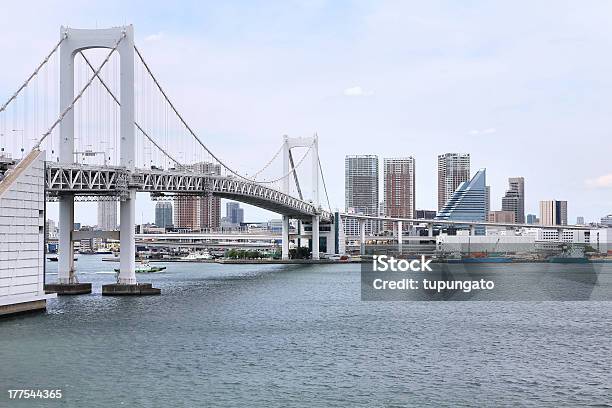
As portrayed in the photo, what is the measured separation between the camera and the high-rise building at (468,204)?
133 meters

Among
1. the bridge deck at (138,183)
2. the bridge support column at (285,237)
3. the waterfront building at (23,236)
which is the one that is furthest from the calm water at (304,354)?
the bridge support column at (285,237)

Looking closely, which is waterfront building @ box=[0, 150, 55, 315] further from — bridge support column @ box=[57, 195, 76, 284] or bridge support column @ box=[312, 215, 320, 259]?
bridge support column @ box=[312, 215, 320, 259]

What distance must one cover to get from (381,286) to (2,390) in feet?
97.0

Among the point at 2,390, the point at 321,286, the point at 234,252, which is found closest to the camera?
the point at 2,390

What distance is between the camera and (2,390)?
46.5 ft

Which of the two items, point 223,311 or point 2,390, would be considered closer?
point 2,390

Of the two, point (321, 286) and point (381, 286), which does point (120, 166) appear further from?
point (381, 286)

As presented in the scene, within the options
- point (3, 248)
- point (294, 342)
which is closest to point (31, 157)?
point (3, 248)

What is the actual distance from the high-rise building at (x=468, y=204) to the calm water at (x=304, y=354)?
344 feet

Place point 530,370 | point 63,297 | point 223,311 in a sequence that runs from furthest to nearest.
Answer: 1. point 63,297
2. point 223,311
3. point 530,370

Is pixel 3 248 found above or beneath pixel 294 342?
above

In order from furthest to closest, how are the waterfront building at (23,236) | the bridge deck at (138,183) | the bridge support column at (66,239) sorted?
1. the bridge support column at (66,239)
2. the bridge deck at (138,183)
3. the waterfront building at (23,236)

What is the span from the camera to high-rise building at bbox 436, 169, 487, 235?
133250mm

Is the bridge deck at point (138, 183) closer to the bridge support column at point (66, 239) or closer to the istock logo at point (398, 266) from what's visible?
the bridge support column at point (66, 239)
